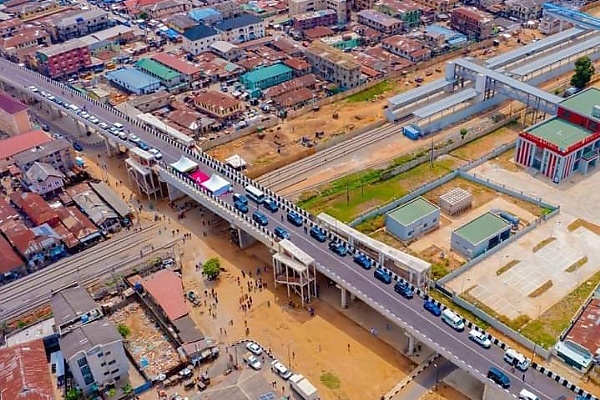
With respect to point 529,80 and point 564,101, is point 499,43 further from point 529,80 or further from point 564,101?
point 564,101

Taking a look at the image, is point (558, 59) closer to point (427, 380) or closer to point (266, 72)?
point (266, 72)

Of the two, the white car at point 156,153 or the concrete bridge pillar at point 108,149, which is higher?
the white car at point 156,153

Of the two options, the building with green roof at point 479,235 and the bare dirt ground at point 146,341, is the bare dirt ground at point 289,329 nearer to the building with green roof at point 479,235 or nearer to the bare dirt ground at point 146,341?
the bare dirt ground at point 146,341

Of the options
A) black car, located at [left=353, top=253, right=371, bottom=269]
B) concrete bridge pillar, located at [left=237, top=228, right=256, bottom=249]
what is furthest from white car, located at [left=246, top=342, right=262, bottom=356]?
concrete bridge pillar, located at [left=237, top=228, right=256, bottom=249]

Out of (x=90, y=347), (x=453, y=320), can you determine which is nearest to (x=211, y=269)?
(x=90, y=347)

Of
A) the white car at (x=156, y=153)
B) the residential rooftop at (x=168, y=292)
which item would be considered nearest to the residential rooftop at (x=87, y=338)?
the residential rooftop at (x=168, y=292)

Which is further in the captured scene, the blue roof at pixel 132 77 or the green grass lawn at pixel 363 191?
the blue roof at pixel 132 77
